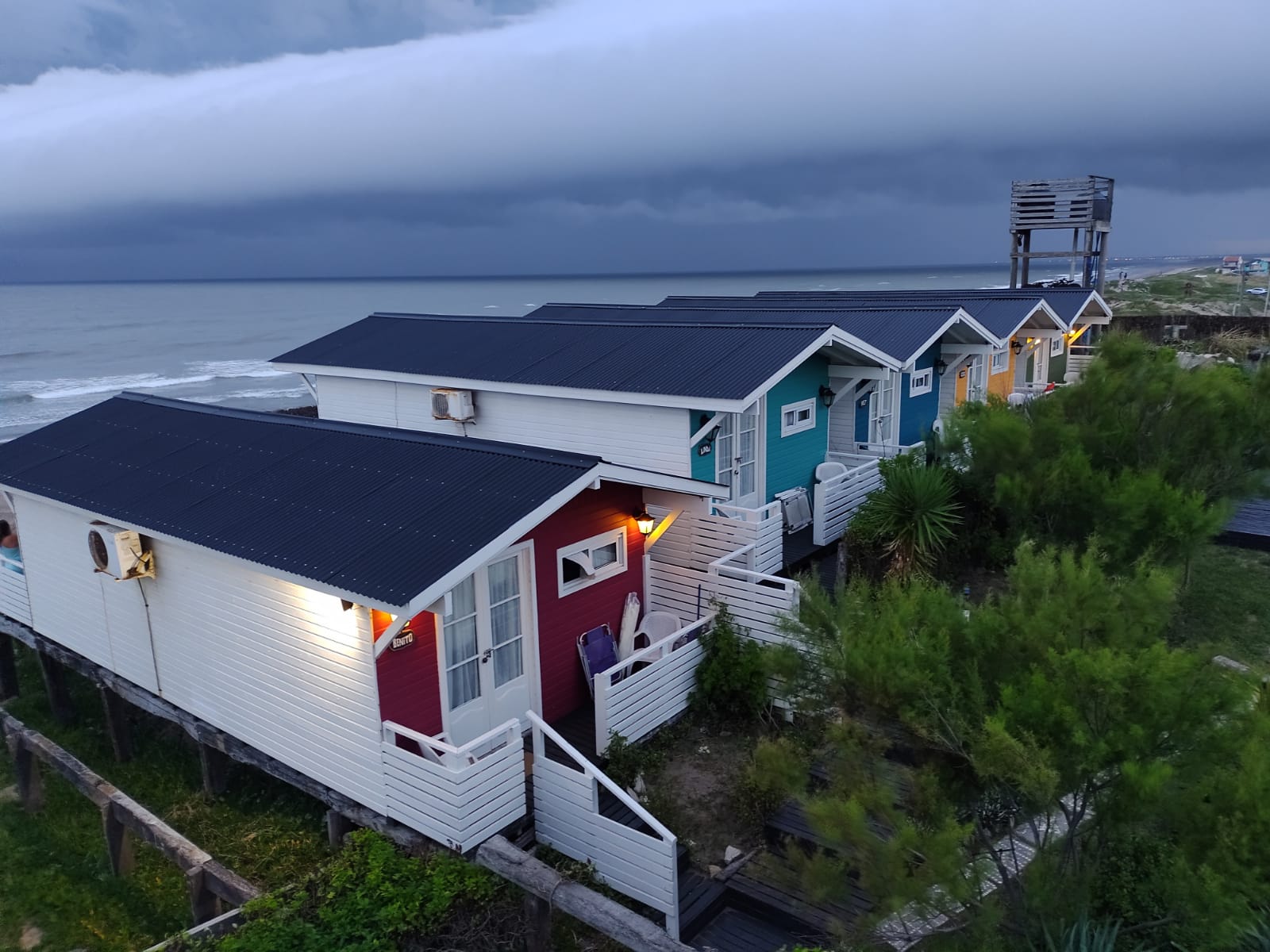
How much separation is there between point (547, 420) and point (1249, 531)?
1260 cm

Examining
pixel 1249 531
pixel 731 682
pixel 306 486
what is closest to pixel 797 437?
pixel 731 682

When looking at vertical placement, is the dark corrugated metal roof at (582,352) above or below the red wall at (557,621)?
above

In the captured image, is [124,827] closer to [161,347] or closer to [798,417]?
[798,417]

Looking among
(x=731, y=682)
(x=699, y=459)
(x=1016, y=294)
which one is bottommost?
(x=731, y=682)

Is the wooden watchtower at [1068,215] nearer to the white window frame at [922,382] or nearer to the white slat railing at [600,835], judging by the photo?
the white window frame at [922,382]

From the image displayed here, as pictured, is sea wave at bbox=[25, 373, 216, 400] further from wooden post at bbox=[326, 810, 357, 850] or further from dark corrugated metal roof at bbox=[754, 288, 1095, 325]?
wooden post at bbox=[326, 810, 357, 850]

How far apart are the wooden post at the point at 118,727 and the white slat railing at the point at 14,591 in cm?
203

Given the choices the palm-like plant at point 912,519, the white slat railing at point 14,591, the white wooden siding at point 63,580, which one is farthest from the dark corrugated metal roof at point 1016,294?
the white slat railing at point 14,591

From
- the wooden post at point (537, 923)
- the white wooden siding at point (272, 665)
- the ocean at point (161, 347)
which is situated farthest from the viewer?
the ocean at point (161, 347)

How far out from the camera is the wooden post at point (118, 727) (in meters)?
12.1

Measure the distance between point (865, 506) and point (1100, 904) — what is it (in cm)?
858

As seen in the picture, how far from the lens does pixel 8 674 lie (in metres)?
14.8

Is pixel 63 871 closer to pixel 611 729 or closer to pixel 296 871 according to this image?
pixel 296 871

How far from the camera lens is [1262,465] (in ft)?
39.9
